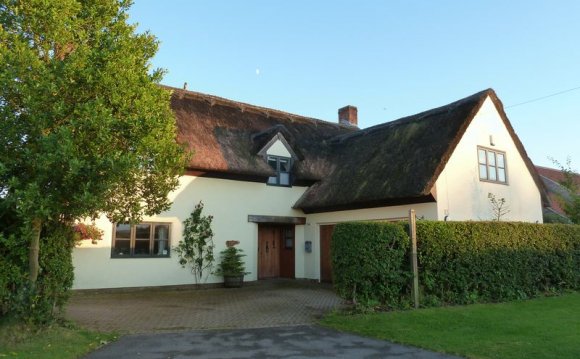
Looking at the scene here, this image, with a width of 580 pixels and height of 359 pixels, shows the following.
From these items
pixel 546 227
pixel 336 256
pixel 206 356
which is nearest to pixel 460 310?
pixel 336 256

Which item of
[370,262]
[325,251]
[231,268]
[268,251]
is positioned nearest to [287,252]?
[268,251]

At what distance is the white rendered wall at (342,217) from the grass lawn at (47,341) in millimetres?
9851

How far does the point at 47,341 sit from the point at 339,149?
15304mm

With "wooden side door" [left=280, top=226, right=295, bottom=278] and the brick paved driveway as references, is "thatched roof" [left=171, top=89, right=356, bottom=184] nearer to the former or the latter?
"wooden side door" [left=280, top=226, right=295, bottom=278]

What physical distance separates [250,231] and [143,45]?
9.89 m

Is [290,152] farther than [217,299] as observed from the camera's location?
Yes

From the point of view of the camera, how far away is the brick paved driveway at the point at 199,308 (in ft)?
30.7

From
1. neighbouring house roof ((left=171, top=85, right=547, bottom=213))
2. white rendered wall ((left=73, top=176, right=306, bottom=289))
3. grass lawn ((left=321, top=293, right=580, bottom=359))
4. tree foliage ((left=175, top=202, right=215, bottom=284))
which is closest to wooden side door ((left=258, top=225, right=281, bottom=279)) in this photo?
white rendered wall ((left=73, top=176, right=306, bottom=289))

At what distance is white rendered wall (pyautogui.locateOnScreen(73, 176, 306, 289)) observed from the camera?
14164mm

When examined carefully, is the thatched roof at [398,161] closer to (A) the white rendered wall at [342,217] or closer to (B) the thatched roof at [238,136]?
(A) the white rendered wall at [342,217]

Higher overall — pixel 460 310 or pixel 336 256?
pixel 336 256

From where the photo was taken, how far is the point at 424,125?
17.0 m

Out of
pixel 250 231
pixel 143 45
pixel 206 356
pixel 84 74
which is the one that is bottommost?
pixel 206 356

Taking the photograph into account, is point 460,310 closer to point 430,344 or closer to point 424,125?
point 430,344
